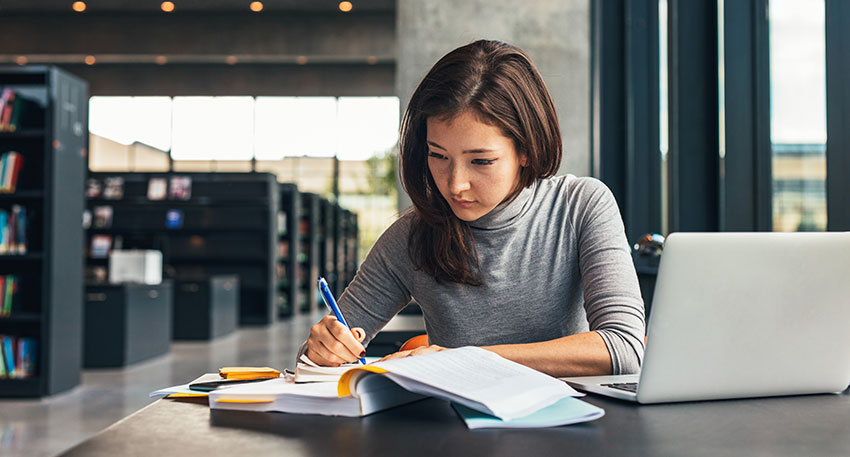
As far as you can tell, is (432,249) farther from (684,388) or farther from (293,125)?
(293,125)

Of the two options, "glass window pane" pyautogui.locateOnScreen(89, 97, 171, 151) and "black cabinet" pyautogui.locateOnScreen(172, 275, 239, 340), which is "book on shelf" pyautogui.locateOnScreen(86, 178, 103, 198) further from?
"glass window pane" pyautogui.locateOnScreen(89, 97, 171, 151)

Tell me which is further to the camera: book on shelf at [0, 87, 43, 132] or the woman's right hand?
book on shelf at [0, 87, 43, 132]

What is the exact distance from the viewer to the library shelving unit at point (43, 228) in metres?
4.71

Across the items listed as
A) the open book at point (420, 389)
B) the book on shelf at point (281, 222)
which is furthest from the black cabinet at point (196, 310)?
the open book at point (420, 389)

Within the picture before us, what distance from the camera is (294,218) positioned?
35.2 ft

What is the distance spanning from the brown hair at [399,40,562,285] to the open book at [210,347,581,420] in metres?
0.51

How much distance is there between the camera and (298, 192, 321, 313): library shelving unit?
38.1ft

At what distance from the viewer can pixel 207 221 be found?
968cm

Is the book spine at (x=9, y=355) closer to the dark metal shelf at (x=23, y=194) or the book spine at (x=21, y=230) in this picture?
the book spine at (x=21, y=230)

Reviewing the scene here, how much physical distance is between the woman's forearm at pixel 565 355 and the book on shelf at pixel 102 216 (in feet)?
29.8

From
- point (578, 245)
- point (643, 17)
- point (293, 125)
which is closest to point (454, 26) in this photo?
point (643, 17)

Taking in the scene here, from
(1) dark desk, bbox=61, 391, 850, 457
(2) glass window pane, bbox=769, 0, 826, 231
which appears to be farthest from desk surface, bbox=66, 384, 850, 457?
(2) glass window pane, bbox=769, 0, 826, 231

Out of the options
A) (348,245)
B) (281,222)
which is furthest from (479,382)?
(348,245)

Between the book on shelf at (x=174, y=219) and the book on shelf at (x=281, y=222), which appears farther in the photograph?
the book on shelf at (x=281, y=222)
